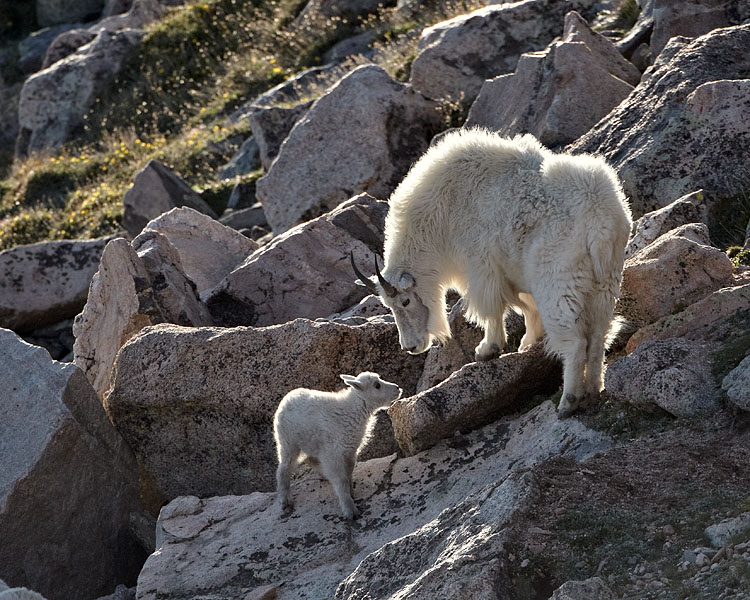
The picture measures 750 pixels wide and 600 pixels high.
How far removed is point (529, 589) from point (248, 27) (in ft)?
76.6

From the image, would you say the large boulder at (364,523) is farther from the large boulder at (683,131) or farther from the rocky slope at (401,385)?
the large boulder at (683,131)

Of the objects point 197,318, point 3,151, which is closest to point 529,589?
point 197,318

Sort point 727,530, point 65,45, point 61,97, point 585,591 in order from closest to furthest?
point 585,591 < point 727,530 < point 61,97 < point 65,45

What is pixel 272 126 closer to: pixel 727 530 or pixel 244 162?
pixel 244 162

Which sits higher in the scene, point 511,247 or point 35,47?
point 511,247

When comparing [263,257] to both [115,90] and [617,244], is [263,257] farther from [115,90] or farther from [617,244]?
[115,90]

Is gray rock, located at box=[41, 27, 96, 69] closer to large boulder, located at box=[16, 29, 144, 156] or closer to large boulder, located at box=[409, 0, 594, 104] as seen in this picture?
large boulder, located at box=[16, 29, 144, 156]

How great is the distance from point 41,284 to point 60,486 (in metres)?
7.50

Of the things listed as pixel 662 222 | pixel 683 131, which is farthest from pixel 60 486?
pixel 683 131

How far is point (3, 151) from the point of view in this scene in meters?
28.2

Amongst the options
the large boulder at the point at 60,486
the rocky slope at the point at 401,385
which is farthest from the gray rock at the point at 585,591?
the large boulder at the point at 60,486

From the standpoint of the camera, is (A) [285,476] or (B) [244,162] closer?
(A) [285,476]

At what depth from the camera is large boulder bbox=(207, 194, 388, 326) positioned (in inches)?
423

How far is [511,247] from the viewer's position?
24.7 feet
